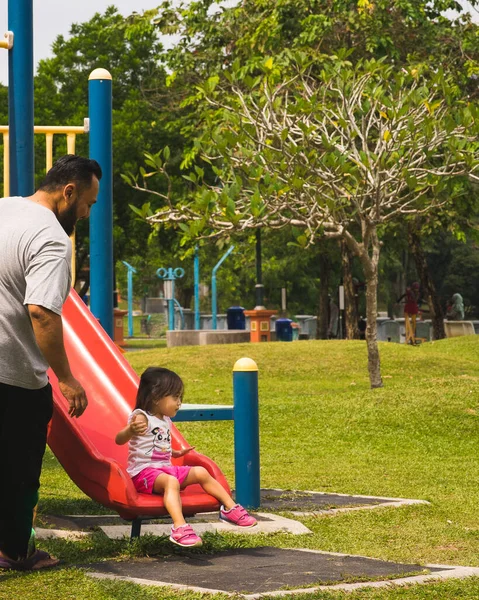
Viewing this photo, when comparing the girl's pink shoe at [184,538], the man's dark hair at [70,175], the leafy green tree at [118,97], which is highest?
the leafy green tree at [118,97]

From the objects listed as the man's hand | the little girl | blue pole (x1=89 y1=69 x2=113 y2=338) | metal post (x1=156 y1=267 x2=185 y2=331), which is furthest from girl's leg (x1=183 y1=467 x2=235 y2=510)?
metal post (x1=156 y1=267 x2=185 y2=331)

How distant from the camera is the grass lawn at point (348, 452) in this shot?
529 centimetres

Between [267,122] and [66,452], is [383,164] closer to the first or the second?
[267,122]

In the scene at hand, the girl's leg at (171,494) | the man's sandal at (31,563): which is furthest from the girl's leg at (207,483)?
the man's sandal at (31,563)

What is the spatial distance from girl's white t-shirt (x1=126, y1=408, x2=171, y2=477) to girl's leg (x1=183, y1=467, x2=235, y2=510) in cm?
13

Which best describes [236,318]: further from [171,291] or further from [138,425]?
[138,425]

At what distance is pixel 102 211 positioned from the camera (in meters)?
7.43

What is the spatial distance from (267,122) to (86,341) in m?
7.26

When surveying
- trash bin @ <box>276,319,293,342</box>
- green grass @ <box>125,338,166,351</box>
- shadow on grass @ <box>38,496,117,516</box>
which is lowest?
shadow on grass @ <box>38,496,117,516</box>

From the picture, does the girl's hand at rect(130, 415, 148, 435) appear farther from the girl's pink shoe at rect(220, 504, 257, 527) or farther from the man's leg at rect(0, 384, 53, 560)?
the man's leg at rect(0, 384, 53, 560)

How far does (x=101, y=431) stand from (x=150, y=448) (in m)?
0.74

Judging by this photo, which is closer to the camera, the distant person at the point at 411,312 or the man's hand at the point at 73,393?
the man's hand at the point at 73,393

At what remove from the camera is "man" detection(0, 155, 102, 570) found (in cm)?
420

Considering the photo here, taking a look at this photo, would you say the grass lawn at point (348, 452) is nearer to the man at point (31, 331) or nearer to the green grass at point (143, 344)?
the man at point (31, 331)
